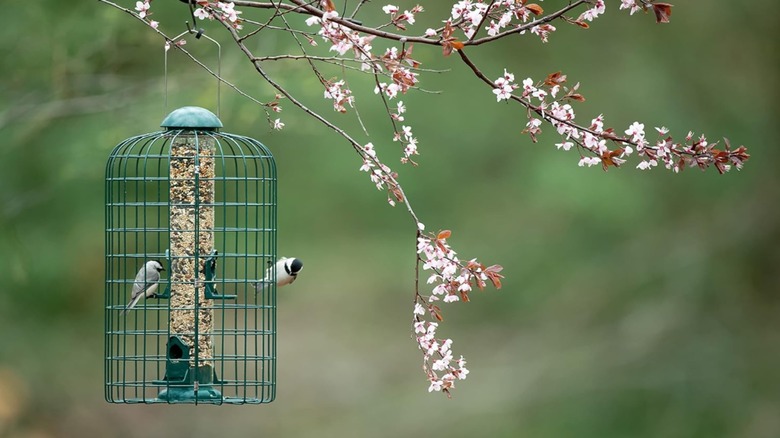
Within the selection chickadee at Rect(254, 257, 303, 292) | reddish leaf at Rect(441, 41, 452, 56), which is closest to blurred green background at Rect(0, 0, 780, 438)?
chickadee at Rect(254, 257, 303, 292)

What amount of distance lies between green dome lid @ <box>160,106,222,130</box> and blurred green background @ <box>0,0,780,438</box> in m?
5.78

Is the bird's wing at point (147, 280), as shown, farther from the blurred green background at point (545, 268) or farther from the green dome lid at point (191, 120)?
the blurred green background at point (545, 268)

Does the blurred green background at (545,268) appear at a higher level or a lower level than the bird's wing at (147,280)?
higher

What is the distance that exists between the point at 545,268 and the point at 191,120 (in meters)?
7.25

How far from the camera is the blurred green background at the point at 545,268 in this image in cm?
1086

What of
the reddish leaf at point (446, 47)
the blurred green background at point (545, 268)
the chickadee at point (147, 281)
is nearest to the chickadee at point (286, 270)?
the chickadee at point (147, 281)

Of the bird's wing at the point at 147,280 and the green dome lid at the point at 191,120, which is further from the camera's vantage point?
the bird's wing at the point at 147,280

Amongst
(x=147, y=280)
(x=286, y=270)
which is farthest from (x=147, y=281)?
(x=286, y=270)

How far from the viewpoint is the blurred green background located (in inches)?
428

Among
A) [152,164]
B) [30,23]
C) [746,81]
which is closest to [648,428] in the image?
[746,81]

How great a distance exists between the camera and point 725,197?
36.2 feet

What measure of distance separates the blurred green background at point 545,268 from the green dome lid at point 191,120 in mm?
5784

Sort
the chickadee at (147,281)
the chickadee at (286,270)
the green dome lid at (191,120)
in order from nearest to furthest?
1. the green dome lid at (191,120)
2. the chickadee at (147,281)
3. the chickadee at (286,270)

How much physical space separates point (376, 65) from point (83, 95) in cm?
556
